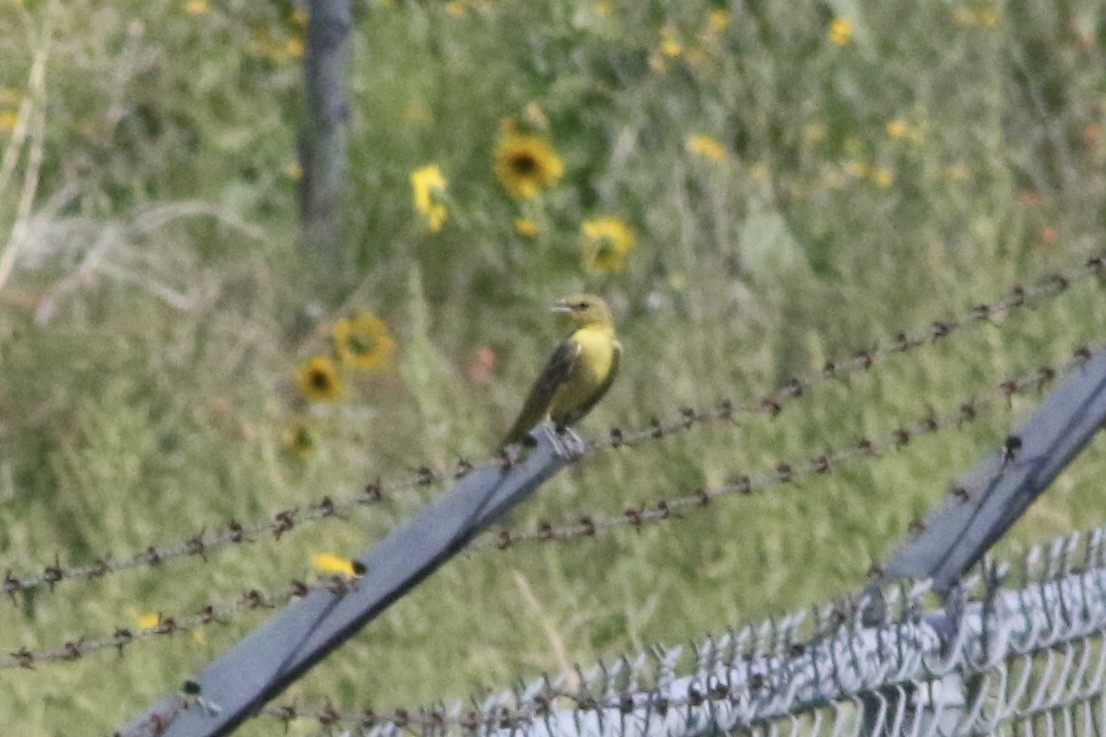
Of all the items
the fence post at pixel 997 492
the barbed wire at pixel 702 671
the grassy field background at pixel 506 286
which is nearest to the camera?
the barbed wire at pixel 702 671

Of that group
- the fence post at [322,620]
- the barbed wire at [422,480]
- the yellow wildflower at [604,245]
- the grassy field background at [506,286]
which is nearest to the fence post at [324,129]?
the grassy field background at [506,286]

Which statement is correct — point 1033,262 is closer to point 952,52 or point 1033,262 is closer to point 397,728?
point 952,52

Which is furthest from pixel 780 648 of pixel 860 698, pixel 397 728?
pixel 397 728

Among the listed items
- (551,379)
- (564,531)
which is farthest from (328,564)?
(564,531)

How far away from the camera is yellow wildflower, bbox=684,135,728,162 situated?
20.9 ft

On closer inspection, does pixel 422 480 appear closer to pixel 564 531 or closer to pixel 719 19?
pixel 564 531

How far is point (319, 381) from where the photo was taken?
5691 mm

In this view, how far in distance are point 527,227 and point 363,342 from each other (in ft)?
2.51

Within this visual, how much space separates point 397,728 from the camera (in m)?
2.76

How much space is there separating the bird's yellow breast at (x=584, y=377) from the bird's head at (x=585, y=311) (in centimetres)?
18

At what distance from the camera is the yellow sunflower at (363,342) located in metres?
5.77

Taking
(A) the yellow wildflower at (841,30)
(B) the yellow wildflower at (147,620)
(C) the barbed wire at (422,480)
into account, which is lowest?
(C) the barbed wire at (422,480)

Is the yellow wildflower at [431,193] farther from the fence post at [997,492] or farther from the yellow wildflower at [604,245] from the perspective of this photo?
the fence post at [997,492]

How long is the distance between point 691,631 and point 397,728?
215 cm
